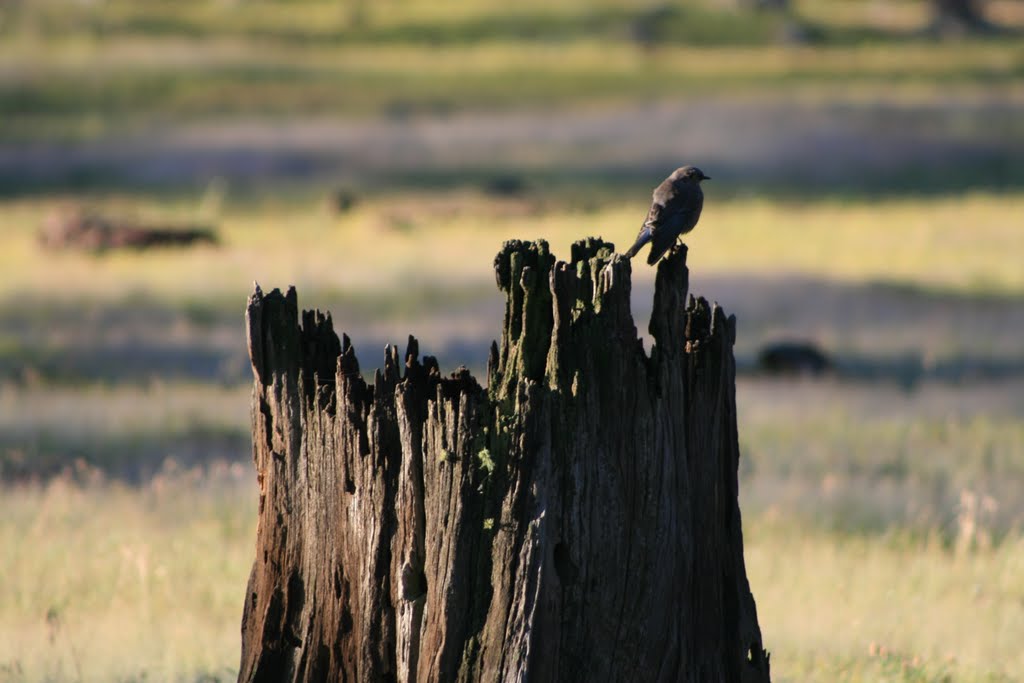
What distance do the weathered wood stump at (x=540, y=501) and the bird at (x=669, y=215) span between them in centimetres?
51

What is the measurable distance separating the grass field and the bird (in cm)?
235

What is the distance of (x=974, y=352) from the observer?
728 inches

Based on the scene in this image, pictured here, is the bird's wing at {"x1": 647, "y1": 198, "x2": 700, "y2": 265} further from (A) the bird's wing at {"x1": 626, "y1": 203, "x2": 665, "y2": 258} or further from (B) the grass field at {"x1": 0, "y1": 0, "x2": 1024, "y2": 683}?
(B) the grass field at {"x1": 0, "y1": 0, "x2": 1024, "y2": 683}

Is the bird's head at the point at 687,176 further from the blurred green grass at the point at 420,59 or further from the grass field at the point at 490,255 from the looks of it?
the blurred green grass at the point at 420,59

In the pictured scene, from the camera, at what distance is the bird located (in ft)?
20.9

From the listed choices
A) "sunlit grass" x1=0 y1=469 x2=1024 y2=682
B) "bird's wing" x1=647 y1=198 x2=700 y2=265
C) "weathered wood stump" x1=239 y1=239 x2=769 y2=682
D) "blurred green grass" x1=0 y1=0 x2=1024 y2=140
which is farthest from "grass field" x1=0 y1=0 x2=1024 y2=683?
"bird's wing" x1=647 y1=198 x2=700 y2=265

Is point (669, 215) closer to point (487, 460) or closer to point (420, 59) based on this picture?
point (487, 460)

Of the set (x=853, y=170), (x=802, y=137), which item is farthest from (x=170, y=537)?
(x=802, y=137)

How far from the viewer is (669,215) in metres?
6.50

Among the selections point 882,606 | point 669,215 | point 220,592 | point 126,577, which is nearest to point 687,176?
point 669,215

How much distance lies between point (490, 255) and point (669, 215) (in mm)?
18495

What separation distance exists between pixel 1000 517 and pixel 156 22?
161 ft

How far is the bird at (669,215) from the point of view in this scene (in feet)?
20.9

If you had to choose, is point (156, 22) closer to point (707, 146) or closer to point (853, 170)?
point (707, 146)
